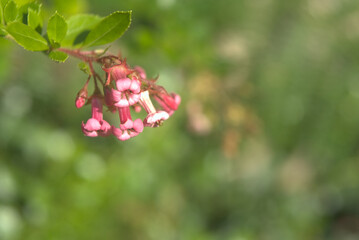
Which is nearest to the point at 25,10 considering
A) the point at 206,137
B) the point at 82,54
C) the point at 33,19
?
the point at 33,19

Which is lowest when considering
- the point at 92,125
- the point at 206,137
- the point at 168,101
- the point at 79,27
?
the point at 92,125

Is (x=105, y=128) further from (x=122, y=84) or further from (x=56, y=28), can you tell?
(x=56, y=28)

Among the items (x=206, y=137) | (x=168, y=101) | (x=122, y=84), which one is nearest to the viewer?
(x=122, y=84)

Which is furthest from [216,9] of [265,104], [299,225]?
[299,225]

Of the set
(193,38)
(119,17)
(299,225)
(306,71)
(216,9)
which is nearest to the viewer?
(119,17)

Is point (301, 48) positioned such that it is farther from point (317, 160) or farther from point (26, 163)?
point (26, 163)
